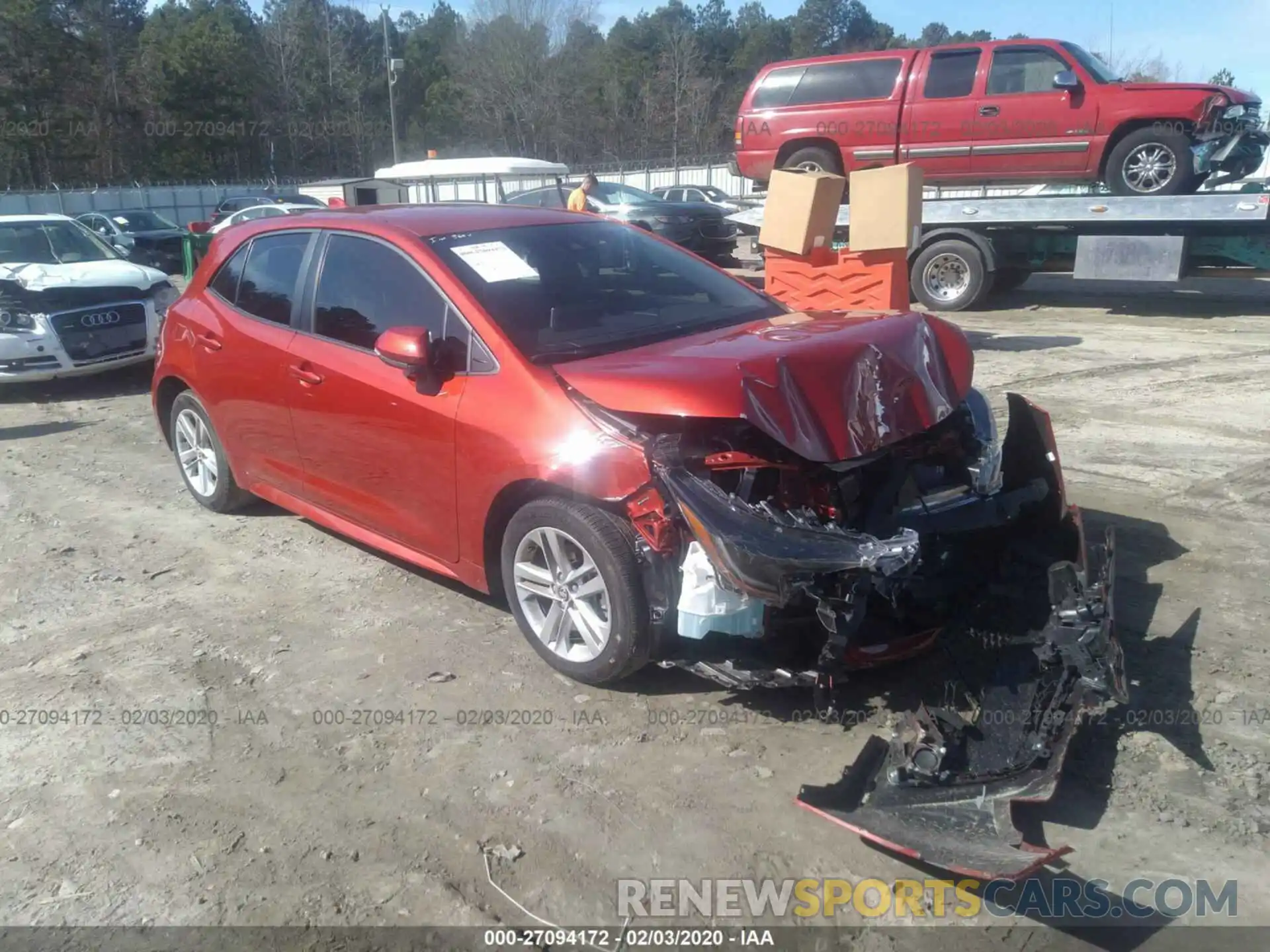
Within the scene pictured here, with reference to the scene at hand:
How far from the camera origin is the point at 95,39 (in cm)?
4806

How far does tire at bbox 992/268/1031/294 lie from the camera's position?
13336mm

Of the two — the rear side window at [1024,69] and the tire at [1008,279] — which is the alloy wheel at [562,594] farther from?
the tire at [1008,279]

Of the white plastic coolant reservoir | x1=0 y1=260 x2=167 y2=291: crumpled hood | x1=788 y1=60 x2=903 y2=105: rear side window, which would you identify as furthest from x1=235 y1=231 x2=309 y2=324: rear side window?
x1=788 y1=60 x2=903 y2=105: rear side window

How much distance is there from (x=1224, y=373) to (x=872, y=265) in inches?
124

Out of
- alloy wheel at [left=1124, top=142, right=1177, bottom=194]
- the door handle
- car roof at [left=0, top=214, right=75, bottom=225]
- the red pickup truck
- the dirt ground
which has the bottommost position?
the dirt ground

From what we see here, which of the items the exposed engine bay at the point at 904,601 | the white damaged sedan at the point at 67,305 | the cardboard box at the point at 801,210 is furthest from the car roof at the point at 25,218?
the exposed engine bay at the point at 904,601

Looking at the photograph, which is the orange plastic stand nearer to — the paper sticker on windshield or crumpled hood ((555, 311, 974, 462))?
crumpled hood ((555, 311, 974, 462))

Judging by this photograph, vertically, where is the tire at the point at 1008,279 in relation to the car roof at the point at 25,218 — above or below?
below

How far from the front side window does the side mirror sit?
161mm

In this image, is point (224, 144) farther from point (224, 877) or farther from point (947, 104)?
point (224, 877)

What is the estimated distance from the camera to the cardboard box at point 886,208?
8.42 m

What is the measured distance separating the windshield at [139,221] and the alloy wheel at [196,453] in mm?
18141

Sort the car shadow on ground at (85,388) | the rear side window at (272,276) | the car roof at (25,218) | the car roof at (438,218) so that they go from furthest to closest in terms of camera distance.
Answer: the car roof at (25,218) < the car shadow on ground at (85,388) < the rear side window at (272,276) < the car roof at (438,218)

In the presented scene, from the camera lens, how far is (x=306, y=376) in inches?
178
